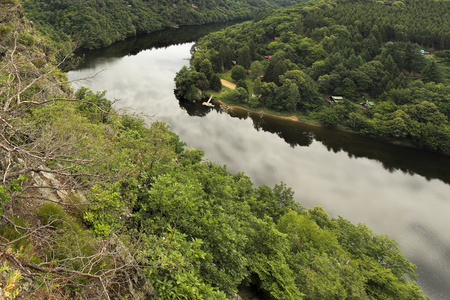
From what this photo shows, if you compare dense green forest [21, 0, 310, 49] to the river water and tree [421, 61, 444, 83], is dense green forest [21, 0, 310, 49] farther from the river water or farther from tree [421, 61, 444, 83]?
tree [421, 61, 444, 83]

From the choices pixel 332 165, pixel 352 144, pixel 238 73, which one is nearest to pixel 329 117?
pixel 352 144

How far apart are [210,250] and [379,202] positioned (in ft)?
110

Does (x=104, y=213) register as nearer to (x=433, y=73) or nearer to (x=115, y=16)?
(x=433, y=73)

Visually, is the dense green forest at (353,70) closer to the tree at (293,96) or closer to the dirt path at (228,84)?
the tree at (293,96)

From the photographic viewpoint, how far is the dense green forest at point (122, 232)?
4.91 meters

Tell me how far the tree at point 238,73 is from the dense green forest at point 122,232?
174ft

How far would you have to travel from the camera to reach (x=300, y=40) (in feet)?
255

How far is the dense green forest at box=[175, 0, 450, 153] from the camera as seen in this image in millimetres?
47594

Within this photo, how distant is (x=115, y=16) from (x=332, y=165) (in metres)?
108

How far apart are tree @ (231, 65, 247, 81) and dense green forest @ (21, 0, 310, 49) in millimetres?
37684

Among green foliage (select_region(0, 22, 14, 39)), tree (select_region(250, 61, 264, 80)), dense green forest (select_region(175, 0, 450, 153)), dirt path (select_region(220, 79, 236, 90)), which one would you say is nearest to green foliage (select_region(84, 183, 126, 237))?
green foliage (select_region(0, 22, 14, 39))

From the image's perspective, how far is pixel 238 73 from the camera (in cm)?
6644

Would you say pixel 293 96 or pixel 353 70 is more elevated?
pixel 353 70

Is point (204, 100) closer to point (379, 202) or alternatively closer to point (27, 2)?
point (379, 202)
